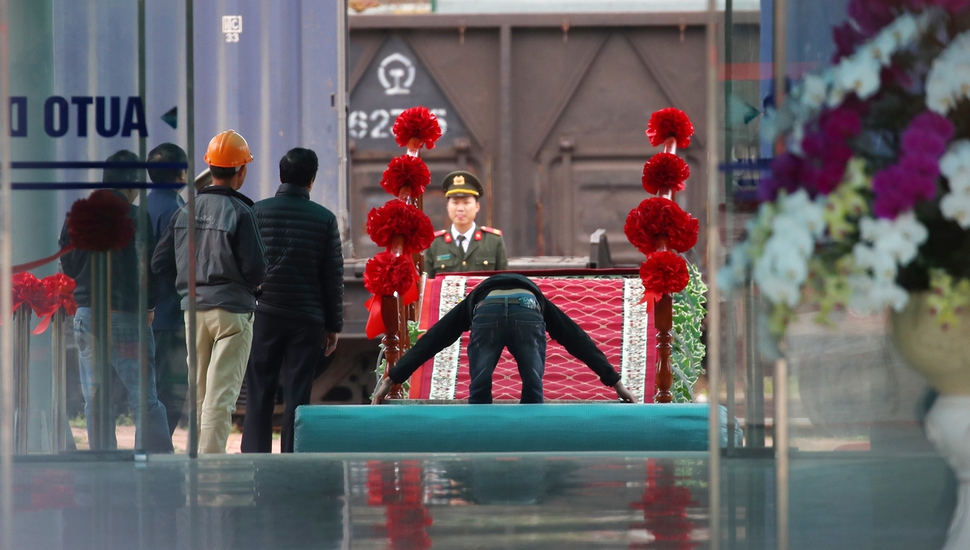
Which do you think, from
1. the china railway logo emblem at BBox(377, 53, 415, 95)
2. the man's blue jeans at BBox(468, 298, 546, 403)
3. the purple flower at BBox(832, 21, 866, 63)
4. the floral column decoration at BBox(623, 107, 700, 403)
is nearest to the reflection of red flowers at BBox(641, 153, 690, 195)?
the floral column decoration at BBox(623, 107, 700, 403)

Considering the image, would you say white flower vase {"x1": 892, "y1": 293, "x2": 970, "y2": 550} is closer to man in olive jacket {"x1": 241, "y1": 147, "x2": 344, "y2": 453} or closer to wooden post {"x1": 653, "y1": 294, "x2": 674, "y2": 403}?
wooden post {"x1": 653, "y1": 294, "x2": 674, "y2": 403}

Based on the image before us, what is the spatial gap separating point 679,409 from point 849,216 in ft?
6.36

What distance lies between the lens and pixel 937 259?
1.72m

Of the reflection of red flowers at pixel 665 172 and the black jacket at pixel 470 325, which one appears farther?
the reflection of red flowers at pixel 665 172

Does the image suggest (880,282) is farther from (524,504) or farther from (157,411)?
(157,411)

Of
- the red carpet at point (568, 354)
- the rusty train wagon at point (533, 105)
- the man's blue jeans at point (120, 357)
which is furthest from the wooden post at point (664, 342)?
the rusty train wagon at point (533, 105)

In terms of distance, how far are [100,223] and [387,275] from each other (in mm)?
1997

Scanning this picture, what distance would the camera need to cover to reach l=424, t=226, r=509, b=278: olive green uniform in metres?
6.25

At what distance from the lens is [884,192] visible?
166 cm

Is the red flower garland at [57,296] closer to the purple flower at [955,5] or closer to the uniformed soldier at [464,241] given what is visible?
the purple flower at [955,5]

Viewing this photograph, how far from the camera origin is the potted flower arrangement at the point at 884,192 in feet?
5.46

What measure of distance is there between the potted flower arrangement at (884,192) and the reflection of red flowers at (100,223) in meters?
1.63

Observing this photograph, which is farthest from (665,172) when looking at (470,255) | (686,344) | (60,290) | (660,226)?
(60,290)

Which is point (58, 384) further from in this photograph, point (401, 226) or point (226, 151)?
point (401, 226)
